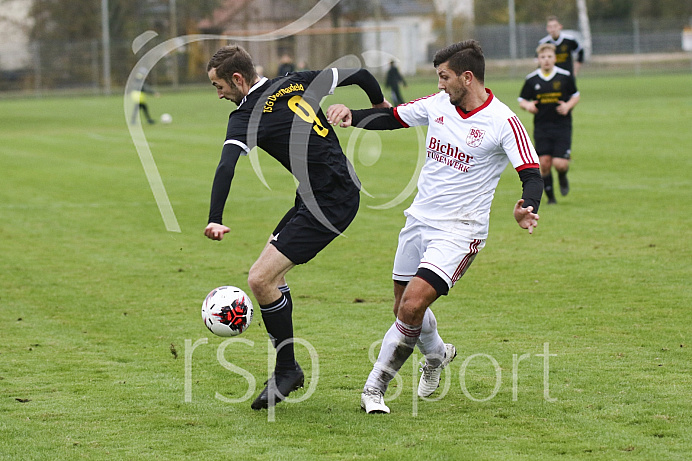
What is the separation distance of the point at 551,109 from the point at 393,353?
31.9 feet

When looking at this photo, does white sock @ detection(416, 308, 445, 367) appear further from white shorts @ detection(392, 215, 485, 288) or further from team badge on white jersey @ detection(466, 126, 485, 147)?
team badge on white jersey @ detection(466, 126, 485, 147)

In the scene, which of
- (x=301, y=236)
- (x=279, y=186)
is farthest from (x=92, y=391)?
(x=279, y=186)

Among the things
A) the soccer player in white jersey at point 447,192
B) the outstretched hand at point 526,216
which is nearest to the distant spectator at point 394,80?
the soccer player in white jersey at point 447,192

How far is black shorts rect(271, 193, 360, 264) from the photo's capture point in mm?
6180

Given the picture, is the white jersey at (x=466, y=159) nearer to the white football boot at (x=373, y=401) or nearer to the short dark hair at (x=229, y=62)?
the white football boot at (x=373, y=401)

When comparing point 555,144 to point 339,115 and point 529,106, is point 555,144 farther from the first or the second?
point 339,115

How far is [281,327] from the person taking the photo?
631 centimetres

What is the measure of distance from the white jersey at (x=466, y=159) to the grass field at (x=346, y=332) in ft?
4.08

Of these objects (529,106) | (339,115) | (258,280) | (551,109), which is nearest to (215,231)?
(258,280)

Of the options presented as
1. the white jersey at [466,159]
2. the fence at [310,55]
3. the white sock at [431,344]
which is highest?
the fence at [310,55]

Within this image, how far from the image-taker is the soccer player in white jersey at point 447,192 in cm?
591

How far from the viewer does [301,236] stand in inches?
244

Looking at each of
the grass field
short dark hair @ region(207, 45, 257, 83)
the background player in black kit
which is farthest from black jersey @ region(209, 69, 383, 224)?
the grass field

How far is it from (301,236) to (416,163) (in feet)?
48.6
